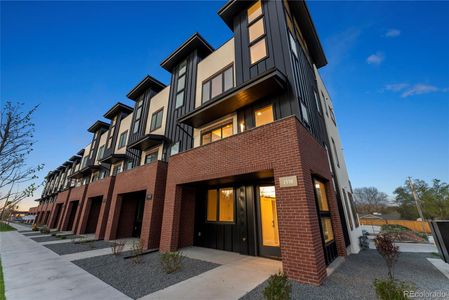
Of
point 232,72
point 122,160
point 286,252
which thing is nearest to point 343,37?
point 232,72

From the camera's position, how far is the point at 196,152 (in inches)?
365

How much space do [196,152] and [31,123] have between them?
6735 millimetres

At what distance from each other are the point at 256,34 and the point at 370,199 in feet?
265

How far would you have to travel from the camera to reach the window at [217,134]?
9938 mm

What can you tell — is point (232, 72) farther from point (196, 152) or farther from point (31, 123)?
point (31, 123)

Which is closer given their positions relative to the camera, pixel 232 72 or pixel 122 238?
pixel 232 72

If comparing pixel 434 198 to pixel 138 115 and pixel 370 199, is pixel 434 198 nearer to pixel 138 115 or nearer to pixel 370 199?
pixel 370 199

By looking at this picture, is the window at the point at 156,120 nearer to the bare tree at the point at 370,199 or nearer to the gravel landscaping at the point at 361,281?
the gravel landscaping at the point at 361,281

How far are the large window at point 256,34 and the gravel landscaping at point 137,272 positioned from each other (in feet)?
33.3

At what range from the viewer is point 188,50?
14430 millimetres

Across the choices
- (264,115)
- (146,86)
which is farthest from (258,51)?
(146,86)

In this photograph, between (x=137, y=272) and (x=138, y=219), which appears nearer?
(x=137, y=272)

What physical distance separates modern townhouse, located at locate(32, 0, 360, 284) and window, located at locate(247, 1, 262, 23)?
0.30 feet

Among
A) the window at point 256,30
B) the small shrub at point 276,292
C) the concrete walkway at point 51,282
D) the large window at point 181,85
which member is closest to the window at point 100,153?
the large window at point 181,85
